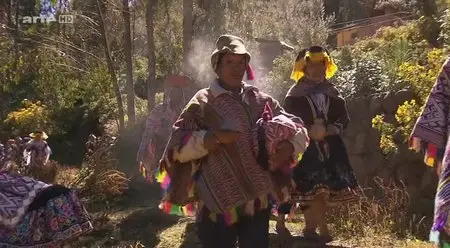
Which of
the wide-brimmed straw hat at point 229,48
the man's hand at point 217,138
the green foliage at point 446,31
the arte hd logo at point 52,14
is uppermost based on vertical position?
the arte hd logo at point 52,14

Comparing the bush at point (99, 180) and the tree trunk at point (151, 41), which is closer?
the bush at point (99, 180)

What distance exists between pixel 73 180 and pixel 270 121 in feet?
23.0

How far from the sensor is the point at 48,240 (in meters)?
3.33

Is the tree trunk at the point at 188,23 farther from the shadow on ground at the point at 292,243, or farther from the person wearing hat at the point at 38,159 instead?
the shadow on ground at the point at 292,243

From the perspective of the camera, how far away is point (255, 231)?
360 centimetres

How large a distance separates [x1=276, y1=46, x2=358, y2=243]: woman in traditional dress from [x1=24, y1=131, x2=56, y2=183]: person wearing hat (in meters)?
6.32

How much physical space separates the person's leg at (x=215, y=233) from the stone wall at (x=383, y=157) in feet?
14.1

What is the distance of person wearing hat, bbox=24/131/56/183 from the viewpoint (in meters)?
10.6

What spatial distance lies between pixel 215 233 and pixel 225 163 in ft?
1.35

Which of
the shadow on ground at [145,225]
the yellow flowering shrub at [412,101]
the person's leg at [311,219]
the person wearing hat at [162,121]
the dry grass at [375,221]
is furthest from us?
the person wearing hat at [162,121]

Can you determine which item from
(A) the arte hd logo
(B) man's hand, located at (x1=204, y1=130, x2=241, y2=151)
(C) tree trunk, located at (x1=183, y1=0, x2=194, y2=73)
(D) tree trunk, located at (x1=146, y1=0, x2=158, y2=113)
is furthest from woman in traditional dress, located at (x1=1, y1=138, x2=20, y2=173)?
(A) the arte hd logo

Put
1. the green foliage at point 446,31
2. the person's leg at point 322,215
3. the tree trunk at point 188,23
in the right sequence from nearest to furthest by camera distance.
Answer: the person's leg at point 322,215 → the green foliage at point 446,31 → the tree trunk at point 188,23

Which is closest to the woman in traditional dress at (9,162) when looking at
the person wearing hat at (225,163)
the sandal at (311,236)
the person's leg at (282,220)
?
the person wearing hat at (225,163)

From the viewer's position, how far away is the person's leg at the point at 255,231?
3.59 metres
